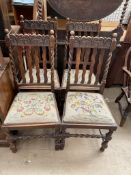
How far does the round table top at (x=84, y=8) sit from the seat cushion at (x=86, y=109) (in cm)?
97

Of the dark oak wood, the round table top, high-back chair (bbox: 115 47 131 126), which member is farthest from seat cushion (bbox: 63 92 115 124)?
the round table top

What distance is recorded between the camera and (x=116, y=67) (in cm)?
221

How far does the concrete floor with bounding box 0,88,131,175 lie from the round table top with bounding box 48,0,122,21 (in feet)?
4.66

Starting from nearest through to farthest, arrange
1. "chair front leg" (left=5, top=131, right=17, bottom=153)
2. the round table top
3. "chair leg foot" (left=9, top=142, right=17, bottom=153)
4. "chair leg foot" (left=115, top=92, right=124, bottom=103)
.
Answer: "chair front leg" (left=5, top=131, right=17, bottom=153) → "chair leg foot" (left=9, top=142, right=17, bottom=153) → the round table top → "chair leg foot" (left=115, top=92, right=124, bottom=103)

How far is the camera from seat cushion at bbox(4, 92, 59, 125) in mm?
1346

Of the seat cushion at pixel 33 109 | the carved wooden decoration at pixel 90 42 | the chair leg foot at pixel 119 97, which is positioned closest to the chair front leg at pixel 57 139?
the seat cushion at pixel 33 109

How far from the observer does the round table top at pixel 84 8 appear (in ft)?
6.11

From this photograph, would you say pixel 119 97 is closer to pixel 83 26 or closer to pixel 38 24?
pixel 83 26

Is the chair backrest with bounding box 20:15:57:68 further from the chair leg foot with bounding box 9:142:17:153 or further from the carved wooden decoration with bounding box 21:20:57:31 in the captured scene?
the chair leg foot with bounding box 9:142:17:153

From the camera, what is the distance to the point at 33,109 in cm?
142

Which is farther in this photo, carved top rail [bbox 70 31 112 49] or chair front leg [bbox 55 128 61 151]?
chair front leg [bbox 55 128 61 151]

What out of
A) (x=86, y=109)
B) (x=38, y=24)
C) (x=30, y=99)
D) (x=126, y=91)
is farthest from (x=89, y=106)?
(x=38, y=24)

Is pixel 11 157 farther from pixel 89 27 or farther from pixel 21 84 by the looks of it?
pixel 89 27

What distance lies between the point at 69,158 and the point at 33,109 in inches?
25.1
